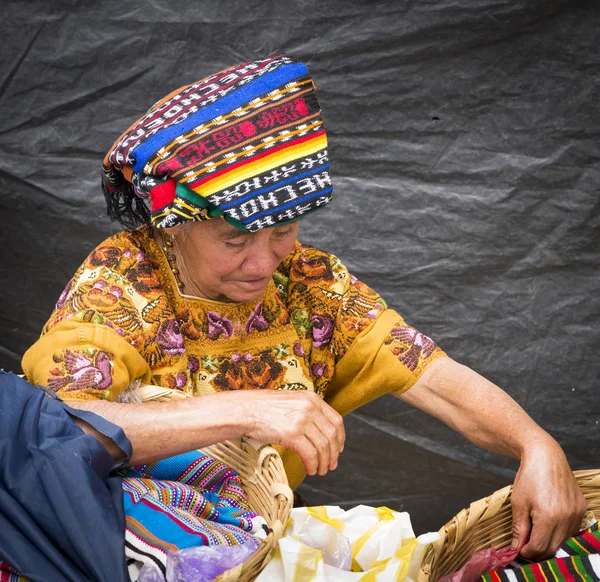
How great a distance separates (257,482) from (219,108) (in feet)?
2.36

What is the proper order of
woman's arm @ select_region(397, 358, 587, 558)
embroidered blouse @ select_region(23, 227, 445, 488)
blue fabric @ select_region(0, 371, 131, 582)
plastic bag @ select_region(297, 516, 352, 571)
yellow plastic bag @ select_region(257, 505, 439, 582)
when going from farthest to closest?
1. embroidered blouse @ select_region(23, 227, 445, 488)
2. woman's arm @ select_region(397, 358, 587, 558)
3. plastic bag @ select_region(297, 516, 352, 571)
4. yellow plastic bag @ select_region(257, 505, 439, 582)
5. blue fabric @ select_region(0, 371, 131, 582)

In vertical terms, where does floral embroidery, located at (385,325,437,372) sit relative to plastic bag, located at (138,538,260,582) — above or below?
below

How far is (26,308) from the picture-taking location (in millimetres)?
2893

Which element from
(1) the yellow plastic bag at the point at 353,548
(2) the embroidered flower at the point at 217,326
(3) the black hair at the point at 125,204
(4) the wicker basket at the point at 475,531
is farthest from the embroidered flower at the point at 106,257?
(4) the wicker basket at the point at 475,531

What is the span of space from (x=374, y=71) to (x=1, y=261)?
4.37ft

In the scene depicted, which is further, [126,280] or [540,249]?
[540,249]

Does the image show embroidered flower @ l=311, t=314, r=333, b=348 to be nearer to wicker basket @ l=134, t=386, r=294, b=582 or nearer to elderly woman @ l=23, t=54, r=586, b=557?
elderly woman @ l=23, t=54, r=586, b=557

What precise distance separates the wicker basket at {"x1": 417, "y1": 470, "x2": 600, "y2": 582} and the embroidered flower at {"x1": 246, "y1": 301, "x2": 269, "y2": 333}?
0.64 metres

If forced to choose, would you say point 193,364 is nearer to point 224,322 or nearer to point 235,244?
point 224,322

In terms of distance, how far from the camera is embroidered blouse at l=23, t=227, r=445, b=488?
1.72 metres

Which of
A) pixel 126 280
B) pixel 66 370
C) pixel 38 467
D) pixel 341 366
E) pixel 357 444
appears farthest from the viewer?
pixel 357 444

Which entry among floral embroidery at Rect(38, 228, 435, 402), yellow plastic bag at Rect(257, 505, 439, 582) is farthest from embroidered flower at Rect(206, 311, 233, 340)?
yellow plastic bag at Rect(257, 505, 439, 582)

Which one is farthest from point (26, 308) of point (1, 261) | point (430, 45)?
point (430, 45)

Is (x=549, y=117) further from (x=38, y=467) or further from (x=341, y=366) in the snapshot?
(x=38, y=467)
